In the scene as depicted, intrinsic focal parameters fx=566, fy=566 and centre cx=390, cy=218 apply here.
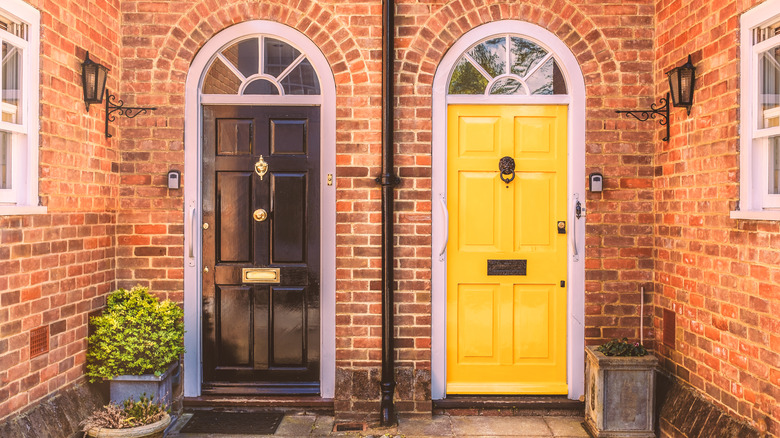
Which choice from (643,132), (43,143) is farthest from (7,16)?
(643,132)

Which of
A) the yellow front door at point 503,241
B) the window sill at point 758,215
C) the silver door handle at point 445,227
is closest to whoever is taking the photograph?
the window sill at point 758,215

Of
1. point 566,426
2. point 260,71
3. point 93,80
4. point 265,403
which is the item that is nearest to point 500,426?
point 566,426

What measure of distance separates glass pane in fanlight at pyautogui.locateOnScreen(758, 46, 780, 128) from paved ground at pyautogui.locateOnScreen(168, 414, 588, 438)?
2517 millimetres

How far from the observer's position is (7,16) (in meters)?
3.37

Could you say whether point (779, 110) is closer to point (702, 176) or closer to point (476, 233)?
point (702, 176)

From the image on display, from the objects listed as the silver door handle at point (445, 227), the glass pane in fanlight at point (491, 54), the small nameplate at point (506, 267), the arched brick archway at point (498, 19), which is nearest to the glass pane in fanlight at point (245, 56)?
the arched brick archway at point (498, 19)

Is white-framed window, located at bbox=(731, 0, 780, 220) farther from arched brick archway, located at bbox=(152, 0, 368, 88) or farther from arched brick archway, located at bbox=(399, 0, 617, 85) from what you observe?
arched brick archway, located at bbox=(152, 0, 368, 88)

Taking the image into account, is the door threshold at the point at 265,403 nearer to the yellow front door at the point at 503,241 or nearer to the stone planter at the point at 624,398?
the yellow front door at the point at 503,241

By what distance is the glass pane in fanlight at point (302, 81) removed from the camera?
4.66m

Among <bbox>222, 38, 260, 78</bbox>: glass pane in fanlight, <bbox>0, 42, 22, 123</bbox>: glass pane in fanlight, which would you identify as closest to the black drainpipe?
<bbox>222, 38, 260, 78</bbox>: glass pane in fanlight

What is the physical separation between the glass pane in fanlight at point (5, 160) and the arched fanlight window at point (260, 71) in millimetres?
1568

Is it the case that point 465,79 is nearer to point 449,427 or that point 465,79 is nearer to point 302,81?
point 302,81

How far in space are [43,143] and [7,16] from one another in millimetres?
777

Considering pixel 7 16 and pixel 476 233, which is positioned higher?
pixel 7 16
